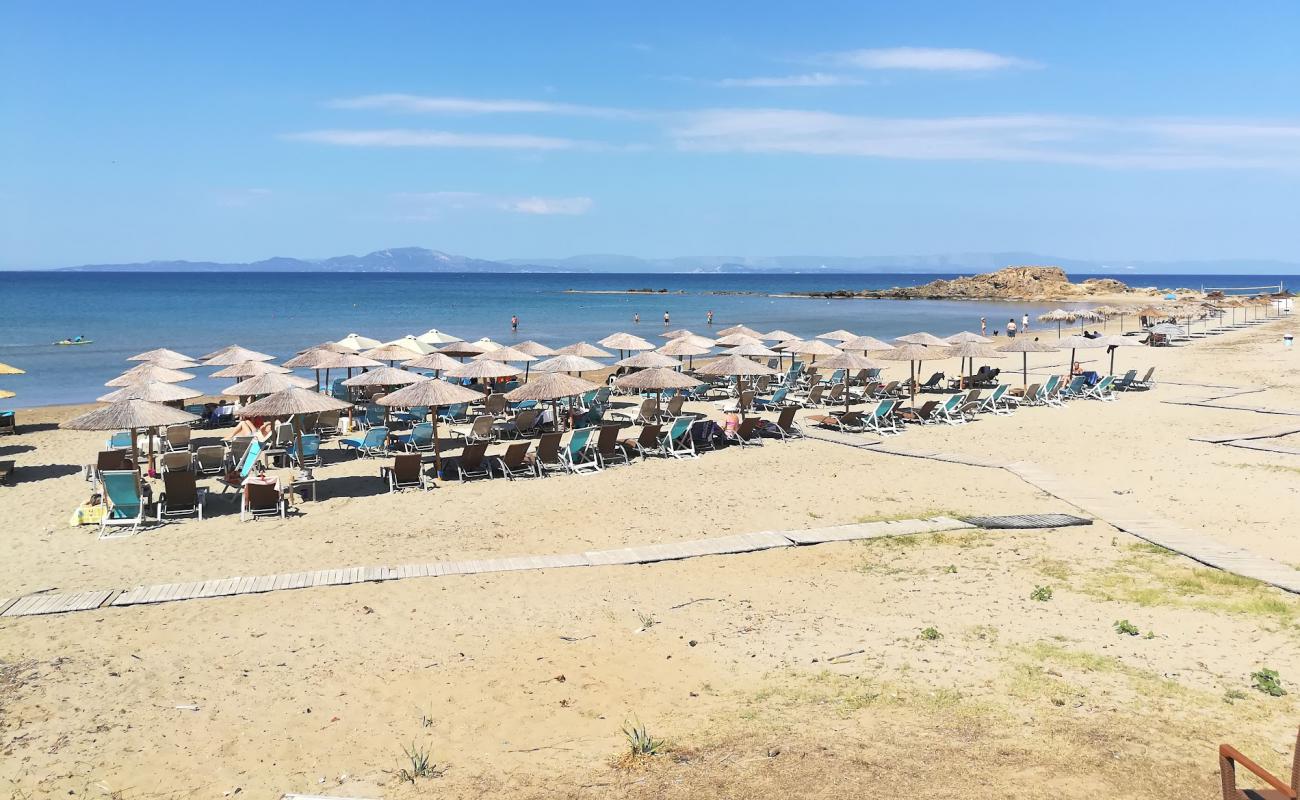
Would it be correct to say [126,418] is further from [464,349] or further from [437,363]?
[464,349]

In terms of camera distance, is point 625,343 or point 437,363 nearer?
point 437,363

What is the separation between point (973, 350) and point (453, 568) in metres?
14.3

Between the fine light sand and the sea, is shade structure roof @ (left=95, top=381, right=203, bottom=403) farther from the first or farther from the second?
the sea

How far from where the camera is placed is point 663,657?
669cm

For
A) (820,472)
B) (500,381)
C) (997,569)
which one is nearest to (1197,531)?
(997,569)

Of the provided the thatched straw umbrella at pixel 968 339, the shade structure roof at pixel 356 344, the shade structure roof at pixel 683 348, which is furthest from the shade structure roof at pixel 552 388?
the thatched straw umbrella at pixel 968 339

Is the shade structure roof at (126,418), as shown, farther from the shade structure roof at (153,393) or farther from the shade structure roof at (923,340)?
the shade structure roof at (923,340)

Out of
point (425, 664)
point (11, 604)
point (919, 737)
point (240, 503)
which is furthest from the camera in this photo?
point (240, 503)

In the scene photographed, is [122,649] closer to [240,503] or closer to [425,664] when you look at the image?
[425,664]

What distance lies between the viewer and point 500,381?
75.8ft

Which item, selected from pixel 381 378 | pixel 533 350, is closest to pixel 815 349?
pixel 533 350

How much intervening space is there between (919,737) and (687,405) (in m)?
15.7

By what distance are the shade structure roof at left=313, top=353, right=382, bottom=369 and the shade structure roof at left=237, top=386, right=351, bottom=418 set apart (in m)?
6.12

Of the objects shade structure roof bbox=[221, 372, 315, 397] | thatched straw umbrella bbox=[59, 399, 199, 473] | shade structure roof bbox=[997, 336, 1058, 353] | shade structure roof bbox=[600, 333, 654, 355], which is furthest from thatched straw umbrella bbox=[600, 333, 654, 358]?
thatched straw umbrella bbox=[59, 399, 199, 473]
